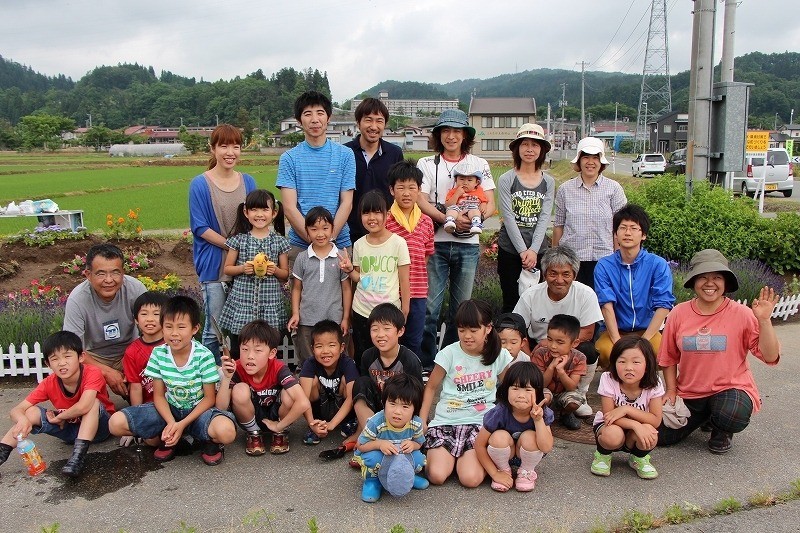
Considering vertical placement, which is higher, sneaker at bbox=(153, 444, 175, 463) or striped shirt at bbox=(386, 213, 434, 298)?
striped shirt at bbox=(386, 213, 434, 298)

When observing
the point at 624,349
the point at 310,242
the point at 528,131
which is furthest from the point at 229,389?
the point at 528,131

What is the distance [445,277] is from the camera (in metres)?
5.12

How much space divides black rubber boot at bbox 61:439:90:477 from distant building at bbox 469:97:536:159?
59734 mm

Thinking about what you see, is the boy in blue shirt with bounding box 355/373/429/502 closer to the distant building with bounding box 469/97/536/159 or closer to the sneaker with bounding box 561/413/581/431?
the sneaker with bounding box 561/413/581/431

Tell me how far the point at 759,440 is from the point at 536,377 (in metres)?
1.76

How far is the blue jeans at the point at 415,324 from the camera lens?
468 cm

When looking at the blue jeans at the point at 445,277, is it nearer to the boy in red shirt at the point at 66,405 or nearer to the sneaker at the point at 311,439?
the sneaker at the point at 311,439

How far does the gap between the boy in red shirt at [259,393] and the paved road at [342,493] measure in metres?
0.14

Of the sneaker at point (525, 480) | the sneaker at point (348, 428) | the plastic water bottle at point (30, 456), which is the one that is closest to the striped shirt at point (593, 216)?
the sneaker at point (525, 480)

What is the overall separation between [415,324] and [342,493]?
1.55 metres

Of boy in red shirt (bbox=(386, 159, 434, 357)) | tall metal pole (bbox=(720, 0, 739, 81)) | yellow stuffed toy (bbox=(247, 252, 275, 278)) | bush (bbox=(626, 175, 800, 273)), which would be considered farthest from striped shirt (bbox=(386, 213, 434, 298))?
tall metal pole (bbox=(720, 0, 739, 81))

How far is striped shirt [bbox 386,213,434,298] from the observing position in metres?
4.59

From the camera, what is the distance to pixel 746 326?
12.8ft

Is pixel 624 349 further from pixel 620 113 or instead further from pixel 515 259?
pixel 620 113
